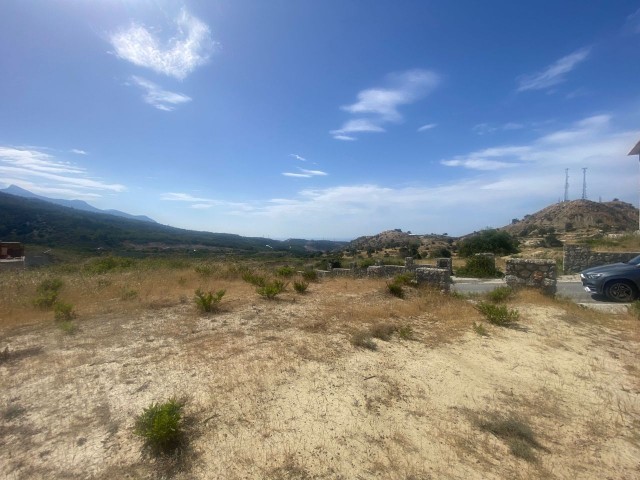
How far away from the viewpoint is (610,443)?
324 cm

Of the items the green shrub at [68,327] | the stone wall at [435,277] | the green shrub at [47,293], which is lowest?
the green shrub at [68,327]

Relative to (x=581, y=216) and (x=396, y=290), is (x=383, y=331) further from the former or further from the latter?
(x=581, y=216)

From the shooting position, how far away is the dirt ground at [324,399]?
115 inches

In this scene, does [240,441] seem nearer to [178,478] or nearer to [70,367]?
[178,478]

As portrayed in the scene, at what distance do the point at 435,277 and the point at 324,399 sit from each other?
762cm

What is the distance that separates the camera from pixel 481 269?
17.5m

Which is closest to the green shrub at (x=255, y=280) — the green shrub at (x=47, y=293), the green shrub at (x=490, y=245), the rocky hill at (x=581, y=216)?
the green shrub at (x=47, y=293)

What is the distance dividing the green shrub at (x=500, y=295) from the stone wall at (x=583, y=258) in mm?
10447

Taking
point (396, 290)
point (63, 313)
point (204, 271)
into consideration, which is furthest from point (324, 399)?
point (204, 271)

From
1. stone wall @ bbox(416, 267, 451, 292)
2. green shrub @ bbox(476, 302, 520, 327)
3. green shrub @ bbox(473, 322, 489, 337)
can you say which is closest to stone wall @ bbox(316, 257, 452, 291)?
stone wall @ bbox(416, 267, 451, 292)

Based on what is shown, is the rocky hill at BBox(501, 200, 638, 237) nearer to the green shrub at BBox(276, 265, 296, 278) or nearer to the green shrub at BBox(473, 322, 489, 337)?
the green shrub at BBox(276, 265, 296, 278)

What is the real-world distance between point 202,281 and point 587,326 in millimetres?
11046

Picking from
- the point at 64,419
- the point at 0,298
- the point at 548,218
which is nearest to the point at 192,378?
the point at 64,419

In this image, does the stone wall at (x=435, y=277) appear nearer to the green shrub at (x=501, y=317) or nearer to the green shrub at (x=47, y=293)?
the green shrub at (x=501, y=317)
